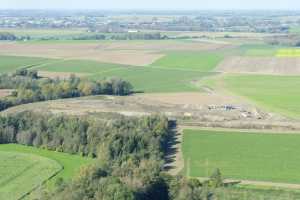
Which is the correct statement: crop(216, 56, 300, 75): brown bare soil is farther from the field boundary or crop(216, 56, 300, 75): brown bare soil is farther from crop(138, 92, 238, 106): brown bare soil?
the field boundary

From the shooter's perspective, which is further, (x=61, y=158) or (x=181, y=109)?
(x=181, y=109)

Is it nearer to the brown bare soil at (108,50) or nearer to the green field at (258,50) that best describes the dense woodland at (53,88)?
the brown bare soil at (108,50)

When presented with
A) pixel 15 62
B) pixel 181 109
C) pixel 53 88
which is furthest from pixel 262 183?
pixel 15 62

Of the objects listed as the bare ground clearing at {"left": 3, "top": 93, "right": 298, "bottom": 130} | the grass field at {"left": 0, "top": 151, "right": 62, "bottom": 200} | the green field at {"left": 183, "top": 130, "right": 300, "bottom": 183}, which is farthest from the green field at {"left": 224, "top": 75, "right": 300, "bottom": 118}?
the grass field at {"left": 0, "top": 151, "right": 62, "bottom": 200}

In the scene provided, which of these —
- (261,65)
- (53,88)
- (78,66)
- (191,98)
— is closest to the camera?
(191,98)

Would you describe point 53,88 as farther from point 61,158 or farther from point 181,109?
point 61,158

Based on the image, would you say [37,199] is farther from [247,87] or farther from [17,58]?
[17,58]
